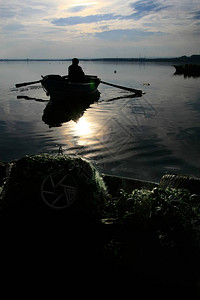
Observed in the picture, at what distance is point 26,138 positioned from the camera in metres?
13.8

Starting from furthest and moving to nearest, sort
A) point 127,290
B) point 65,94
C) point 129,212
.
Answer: point 65,94 < point 129,212 < point 127,290

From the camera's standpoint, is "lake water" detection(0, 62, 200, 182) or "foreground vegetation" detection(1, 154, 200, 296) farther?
"lake water" detection(0, 62, 200, 182)

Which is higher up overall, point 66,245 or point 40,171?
point 40,171

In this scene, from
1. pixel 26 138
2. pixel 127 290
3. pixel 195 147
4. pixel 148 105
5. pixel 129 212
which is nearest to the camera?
pixel 127 290

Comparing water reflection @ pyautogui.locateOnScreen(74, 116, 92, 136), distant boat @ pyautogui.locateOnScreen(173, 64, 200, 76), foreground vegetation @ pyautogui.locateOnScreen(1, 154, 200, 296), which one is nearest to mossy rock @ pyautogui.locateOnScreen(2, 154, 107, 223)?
foreground vegetation @ pyautogui.locateOnScreen(1, 154, 200, 296)

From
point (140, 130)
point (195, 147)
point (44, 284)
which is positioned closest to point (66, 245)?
point (44, 284)

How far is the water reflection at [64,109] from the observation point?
60.4 ft

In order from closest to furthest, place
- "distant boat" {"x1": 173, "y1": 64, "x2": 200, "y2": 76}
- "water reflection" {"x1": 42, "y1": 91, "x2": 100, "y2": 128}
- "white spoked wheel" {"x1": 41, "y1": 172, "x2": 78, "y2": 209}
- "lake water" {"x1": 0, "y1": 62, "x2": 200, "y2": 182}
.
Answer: "white spoked wheel" {"x1": 41, "y1": 172, "x2": 78, "y2": 209} < "lake water" {"x1": 0, "y1": 62, "x2": 200, "y2": 182} < "water reflection" {"x1": 42, "y1": 91, "x2": 100, "y2": 128} < "distant boat" {"x1": 173, "y1": 64, "x2": 200, "y2": 76}

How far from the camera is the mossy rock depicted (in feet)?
13.2

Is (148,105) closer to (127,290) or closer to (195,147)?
(195,147)

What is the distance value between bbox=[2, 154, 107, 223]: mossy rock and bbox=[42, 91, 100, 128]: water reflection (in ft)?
42.8

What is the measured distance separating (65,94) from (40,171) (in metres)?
18.4

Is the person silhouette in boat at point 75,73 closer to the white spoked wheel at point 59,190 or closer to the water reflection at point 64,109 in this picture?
the water reflection at point 64,109

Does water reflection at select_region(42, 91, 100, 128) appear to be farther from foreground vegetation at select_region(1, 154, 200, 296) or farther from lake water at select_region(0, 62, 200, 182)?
foreground vegetation at select_region(1, 154, 200, 296)
